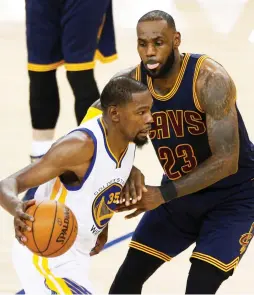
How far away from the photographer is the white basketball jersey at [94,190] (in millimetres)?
3703

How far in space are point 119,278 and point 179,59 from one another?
110 centimetres

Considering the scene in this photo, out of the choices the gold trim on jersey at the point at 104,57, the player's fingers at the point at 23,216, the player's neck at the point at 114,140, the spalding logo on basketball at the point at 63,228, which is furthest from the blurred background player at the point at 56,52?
the player's fingers at the point at 23,216

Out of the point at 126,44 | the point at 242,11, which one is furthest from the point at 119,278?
the point at 242,11

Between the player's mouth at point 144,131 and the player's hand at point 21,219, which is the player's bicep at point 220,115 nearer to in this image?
the player's mouth at point 144,131

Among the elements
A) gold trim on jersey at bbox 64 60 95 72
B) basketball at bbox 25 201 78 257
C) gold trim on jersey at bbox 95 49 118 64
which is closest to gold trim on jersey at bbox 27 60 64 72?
gold trim on jersey at bbox 64 60 95 72

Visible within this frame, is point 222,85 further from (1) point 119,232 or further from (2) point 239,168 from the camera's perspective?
(1) point 119,232

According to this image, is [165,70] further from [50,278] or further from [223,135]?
[50,278]

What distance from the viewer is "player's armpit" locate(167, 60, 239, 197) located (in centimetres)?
386

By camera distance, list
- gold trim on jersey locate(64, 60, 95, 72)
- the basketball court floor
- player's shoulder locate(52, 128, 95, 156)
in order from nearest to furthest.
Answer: player's shoulder locate(52, 128, 95, 156), the basketball court floor, gold trim on jersey locate(64, 60, 95, 72)

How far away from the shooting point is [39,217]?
11.2 ft

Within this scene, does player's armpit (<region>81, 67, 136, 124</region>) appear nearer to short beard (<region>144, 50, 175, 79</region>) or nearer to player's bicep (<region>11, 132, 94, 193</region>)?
short beard (<region>144, 50, 175, 79</region>)

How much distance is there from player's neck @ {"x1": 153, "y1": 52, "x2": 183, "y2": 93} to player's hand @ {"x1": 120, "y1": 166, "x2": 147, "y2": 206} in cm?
43

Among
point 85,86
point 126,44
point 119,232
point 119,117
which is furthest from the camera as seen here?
point 126,44

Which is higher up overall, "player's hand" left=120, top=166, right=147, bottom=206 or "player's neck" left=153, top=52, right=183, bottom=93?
"player's neck" left=153, top=52, right=183, bottom=93
